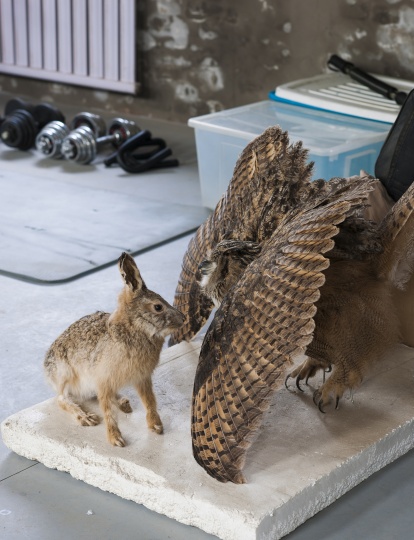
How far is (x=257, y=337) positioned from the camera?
2262mm

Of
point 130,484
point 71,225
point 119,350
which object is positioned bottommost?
point 71,225

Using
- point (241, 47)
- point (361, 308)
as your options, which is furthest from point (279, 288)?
point (241, 47)

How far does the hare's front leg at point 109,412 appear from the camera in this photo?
2547 mm

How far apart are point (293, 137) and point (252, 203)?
2.16m

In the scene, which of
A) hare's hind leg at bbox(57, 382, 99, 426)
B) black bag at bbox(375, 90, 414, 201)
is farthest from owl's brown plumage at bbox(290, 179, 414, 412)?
black bag at bbox(375, 90, 414, 201)

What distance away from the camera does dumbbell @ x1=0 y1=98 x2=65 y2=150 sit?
6406mm

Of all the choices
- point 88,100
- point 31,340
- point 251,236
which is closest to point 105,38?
point 88,100

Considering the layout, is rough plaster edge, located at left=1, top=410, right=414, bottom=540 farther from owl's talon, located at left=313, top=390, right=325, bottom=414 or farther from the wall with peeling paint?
the wall with peeling paint

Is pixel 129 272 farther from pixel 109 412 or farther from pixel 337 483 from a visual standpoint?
pixel 337 483

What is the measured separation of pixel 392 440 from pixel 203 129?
2.87 m

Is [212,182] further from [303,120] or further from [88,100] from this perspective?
[88,100]

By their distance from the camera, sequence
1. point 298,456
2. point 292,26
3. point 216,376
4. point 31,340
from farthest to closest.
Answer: point 292,26, point 31,340, point 298,456, point 216,376

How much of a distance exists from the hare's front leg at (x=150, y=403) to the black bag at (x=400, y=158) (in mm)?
1425

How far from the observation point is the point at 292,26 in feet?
20.8
